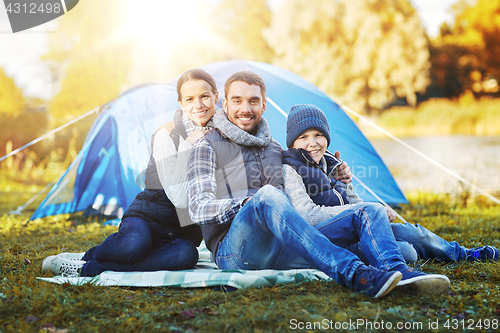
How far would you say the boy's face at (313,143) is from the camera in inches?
94.8

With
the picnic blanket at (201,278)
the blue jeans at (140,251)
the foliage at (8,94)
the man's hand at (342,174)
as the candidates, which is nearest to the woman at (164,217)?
the blue jeans at (140,251)

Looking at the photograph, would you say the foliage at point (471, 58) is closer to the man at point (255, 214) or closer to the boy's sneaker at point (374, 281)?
the man at point (255, 214)

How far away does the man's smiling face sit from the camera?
92.1 inches

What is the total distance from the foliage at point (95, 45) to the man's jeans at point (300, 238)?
12392 mm

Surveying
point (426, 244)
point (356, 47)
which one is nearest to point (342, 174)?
point (426, 244)

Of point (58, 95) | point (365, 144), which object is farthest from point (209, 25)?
point (365, 144)

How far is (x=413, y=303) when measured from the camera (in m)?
1.80

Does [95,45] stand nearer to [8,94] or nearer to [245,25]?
[8,94]

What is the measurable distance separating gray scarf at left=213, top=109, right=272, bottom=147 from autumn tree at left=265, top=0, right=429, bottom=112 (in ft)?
56.2

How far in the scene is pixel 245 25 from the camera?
893 inches

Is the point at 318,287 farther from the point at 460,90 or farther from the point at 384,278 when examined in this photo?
the point at 460,90

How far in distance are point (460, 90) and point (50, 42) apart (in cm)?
2003

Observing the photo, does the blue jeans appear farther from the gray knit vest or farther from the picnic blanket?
the gray knit vest

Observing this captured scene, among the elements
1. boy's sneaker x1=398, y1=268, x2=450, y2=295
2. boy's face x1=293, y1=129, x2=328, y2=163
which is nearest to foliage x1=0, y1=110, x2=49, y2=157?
boy's face x1=293, y1=129, x2=328, y2=163
